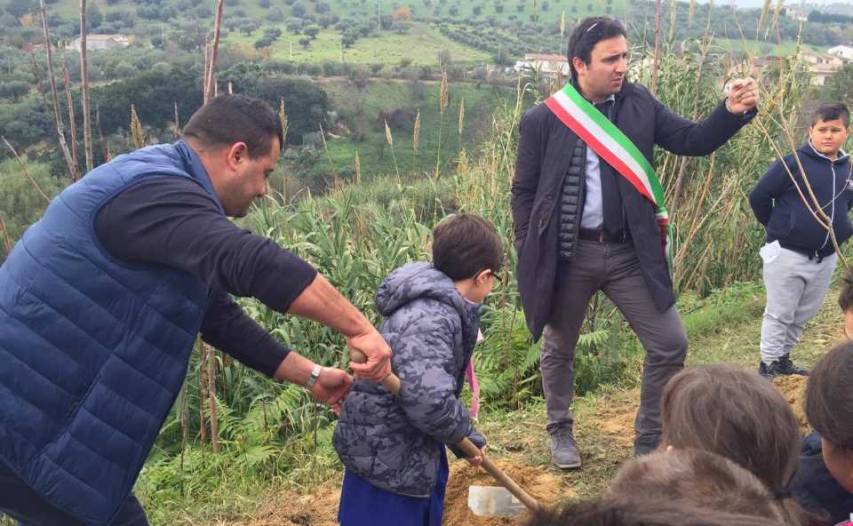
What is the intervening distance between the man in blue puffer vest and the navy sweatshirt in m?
3.07

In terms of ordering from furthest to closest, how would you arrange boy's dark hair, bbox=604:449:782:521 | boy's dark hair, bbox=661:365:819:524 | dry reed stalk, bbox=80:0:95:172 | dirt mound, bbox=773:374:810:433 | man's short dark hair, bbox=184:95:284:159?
dirt mound, bbox=773:374:810:433 → dry reed stalk, bbox=80:0:95:172 → man's short dark hair, bbox=184:95:284:159 → boy's dark hair, bbox=661:365:819:524 → boy's dark hair, bbox=604:449:782:521

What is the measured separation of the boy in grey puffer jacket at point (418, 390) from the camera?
7.52ft

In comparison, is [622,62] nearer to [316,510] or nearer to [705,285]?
[316,510]

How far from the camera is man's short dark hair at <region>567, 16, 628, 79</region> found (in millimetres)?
3215

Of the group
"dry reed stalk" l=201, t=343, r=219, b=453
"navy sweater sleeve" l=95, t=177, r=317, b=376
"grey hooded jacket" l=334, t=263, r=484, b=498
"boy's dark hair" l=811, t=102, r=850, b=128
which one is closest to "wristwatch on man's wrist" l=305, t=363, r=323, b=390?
"grey hooded jacket" l=334, t=263, r=484, b=498

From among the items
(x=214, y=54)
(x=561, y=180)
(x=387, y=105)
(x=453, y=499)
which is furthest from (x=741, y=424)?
(x=387, y=105)

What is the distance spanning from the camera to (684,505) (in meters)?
0.87

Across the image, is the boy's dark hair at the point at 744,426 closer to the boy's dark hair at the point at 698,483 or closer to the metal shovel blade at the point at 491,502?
the boy's dark hair at the point at 698,483

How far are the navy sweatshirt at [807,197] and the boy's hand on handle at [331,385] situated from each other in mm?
2883

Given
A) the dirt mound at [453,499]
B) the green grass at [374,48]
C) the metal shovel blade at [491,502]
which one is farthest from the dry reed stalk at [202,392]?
the green grass at [374,48]

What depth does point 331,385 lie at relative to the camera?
2617mm

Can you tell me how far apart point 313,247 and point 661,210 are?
232cm

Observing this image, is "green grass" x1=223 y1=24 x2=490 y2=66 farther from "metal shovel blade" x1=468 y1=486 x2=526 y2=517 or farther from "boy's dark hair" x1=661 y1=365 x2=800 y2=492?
"boy's dark hair" x1=661 y1=365 x2=800 y2=492

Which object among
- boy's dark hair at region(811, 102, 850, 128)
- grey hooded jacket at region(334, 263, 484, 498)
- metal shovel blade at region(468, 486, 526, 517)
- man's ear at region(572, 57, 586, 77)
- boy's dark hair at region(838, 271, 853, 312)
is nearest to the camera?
grey hooded jacket at region(334, 263, 484, 498)
